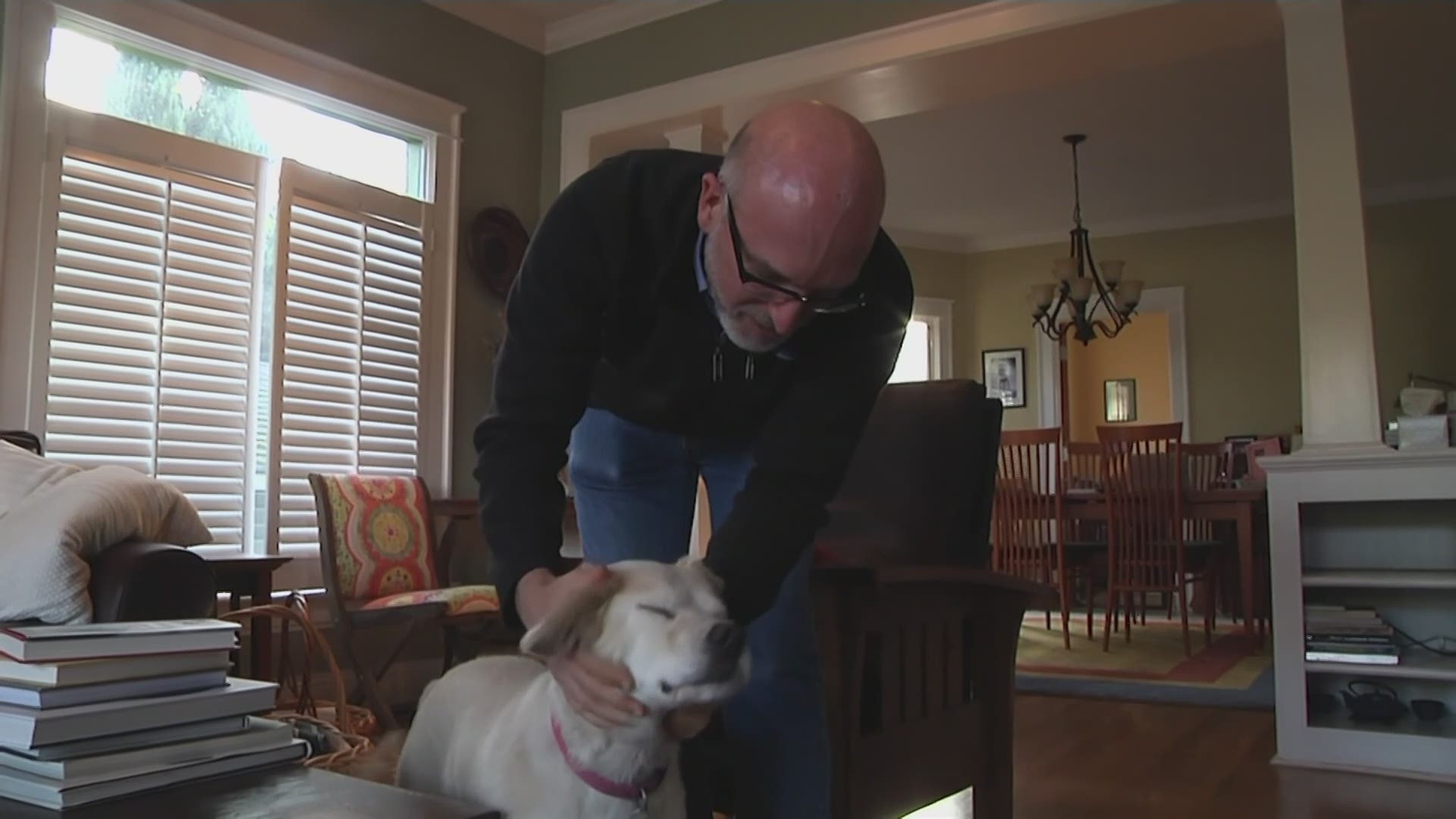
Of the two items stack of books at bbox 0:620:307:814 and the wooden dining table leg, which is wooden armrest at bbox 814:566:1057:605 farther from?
the wooden dining table leg

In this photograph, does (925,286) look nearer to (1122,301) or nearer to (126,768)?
(1122,301)

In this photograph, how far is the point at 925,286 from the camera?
8.09 metres

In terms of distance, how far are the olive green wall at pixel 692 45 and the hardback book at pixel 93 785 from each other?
134 inches

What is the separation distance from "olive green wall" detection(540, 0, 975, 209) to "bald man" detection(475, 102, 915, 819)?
2.74 meters

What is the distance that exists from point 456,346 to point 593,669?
3519 mm

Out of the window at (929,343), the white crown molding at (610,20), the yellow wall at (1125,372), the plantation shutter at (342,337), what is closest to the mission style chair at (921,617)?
the plantation shutter at (342,337)

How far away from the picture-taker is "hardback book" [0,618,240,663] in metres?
1.05

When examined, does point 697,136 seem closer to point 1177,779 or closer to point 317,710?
point 317,710

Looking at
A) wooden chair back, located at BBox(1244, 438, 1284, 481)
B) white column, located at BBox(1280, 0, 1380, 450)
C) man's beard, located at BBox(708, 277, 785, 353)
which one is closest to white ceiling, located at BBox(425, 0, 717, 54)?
white column, located at BBox(1280, 0, 1380, 450)

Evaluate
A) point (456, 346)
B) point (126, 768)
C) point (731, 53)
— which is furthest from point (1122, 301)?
point (126, 768)

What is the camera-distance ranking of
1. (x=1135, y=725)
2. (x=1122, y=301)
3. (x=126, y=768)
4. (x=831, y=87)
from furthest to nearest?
(x=1122, y=301) → (x=831, y=87) → (x=1135, y=725) → (x=126, y=768)

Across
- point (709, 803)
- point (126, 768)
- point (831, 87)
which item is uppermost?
point (831, 87)

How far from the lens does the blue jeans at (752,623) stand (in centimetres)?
152

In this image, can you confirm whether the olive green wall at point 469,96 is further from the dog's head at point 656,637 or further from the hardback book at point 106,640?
the dog's head at point 656,637
